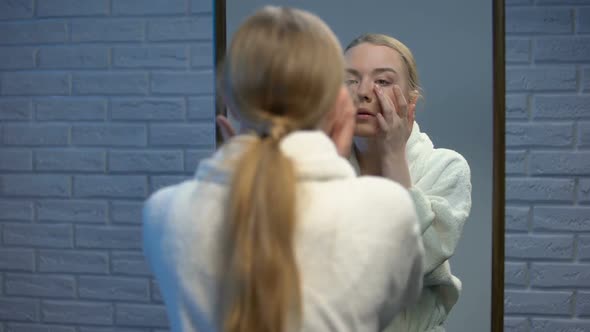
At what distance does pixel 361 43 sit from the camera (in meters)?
1.25

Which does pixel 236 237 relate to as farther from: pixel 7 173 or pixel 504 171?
pixel 7 173

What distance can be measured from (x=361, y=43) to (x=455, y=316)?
544 mm

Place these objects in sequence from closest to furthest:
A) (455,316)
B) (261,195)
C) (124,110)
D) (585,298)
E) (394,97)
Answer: (261,195) → (394,97) → (455,316) → (585,298) → (124,110)

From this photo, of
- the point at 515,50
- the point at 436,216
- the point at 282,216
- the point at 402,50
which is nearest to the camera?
the point at 282,216

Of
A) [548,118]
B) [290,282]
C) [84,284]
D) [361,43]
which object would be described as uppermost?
[361,43]

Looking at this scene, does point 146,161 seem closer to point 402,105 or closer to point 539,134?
point 402,105

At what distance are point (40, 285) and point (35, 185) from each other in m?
0.24

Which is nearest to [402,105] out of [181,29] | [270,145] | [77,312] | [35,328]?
[270,145]

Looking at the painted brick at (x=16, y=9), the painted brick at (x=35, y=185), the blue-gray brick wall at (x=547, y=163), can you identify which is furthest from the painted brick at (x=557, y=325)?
the painted brick at (x=16, y=9)

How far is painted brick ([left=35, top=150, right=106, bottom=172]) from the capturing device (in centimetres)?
165

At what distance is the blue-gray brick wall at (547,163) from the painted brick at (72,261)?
92cm

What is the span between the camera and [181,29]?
1576 mm

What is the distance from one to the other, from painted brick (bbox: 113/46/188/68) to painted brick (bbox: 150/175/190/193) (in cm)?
25

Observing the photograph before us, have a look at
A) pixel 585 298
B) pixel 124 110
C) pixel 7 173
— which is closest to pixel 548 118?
pixel 585 298
